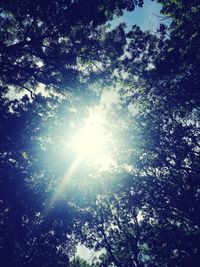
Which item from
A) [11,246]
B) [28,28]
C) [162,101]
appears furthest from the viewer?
[11,246]

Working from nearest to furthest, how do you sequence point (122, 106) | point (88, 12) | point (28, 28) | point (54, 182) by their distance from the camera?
point (88, 12), point (28, 28), point (122, 106), point (54, 182)

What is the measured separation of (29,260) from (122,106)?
21327 millimetres

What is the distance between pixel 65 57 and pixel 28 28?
2.87 metres

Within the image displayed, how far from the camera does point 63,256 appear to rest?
3262 centimetres

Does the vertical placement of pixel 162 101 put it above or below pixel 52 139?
above

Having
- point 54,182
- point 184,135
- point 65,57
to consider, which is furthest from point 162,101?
point 54,182

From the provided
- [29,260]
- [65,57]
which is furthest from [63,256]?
[65,57]

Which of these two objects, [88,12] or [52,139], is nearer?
[88,12]

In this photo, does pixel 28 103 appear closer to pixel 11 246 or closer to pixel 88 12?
pixel 88 12

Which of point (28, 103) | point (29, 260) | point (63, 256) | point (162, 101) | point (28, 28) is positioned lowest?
point (29, 260)

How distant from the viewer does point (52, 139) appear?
17781 millimetres

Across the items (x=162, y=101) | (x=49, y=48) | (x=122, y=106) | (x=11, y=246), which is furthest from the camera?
(x=11, y=246)

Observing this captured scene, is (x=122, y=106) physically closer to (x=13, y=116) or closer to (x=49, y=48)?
(x=49, y=48)

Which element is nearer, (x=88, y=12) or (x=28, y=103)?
(x=88, y=12)
